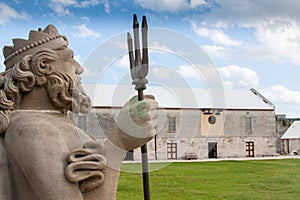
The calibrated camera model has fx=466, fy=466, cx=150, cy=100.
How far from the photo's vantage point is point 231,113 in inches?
1141

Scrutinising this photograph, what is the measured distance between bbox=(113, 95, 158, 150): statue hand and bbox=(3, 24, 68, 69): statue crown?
567 mm

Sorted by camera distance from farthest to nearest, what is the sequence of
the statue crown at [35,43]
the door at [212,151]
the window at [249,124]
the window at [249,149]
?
1. the window at [249,149]
2. the window at [249,124]
3. the door at [212,151]
4. the statue crown at [35,43]

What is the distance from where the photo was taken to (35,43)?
2502 millimetres

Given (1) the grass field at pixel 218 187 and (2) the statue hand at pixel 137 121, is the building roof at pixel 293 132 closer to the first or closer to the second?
(1) the grass field at pixel 218 187

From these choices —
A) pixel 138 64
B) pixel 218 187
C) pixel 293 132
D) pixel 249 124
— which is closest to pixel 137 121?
pixel 138 64

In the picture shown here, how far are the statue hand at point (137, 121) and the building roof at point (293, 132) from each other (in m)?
31.7

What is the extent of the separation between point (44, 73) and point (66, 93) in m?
0.15

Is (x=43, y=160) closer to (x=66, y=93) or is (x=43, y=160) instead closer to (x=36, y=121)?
(x=36, y=121)

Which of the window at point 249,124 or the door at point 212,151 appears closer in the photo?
the door at point 212,151

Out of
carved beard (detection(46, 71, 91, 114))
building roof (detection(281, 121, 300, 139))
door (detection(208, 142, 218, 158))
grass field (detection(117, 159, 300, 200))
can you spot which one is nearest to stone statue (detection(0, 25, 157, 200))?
carved beard (detection(46, 71, 91, 114))

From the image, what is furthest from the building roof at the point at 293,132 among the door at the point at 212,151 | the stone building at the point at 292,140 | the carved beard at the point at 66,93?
the carved beard at the point at 66,93

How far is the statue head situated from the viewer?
94.7 inches

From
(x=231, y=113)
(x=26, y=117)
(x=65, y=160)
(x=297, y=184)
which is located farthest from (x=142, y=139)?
(x=231, y=113)

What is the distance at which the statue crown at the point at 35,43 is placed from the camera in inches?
98.5
